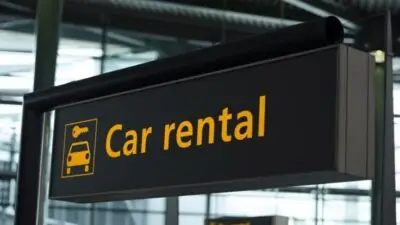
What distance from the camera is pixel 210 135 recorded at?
1758 millimetres

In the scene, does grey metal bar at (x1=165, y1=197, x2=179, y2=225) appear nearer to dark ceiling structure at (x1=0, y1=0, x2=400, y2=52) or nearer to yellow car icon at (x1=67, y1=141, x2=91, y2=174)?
dark ceiling structure at (x1=0, y1=0, x2=400, y2=52)

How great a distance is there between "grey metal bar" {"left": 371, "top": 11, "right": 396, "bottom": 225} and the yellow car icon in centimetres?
673

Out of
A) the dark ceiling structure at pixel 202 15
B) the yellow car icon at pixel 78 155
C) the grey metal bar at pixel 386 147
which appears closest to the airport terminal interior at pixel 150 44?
the dark ceiling structure at pixel 202 15

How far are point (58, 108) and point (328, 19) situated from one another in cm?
97

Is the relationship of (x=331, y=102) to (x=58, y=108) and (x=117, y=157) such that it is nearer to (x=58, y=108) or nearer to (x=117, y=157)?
(x=117, y=157)

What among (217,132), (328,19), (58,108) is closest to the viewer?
(328,19)

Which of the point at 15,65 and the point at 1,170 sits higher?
the point at 15,65

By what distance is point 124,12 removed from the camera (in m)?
9.42

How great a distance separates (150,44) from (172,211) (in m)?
3.10

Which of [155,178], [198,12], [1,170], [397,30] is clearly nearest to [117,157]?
[155,178]

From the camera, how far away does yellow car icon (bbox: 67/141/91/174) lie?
82.2 inches

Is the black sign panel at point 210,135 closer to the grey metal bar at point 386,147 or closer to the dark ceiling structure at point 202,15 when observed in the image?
the dark ceiling structure at point 202,15

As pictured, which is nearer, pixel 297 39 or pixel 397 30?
pixel 297 39

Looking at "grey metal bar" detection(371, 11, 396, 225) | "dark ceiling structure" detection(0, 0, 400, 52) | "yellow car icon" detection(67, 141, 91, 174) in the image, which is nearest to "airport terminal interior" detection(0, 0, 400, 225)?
"dark ceiling structure" detection(0, 0, 400, 52)
